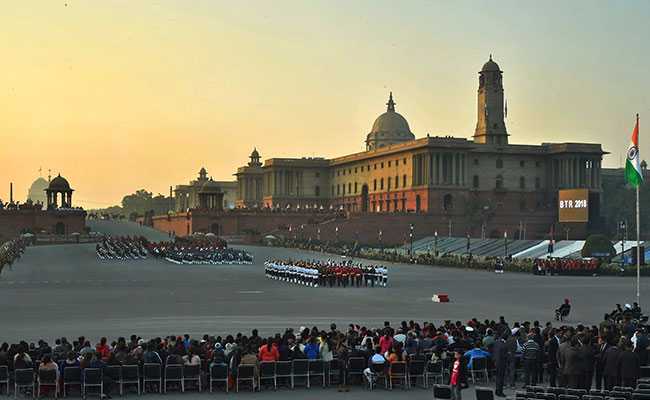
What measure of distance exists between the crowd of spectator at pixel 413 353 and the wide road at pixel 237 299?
284 inches

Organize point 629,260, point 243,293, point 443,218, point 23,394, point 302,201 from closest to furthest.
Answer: point 23,394 → point 243,293 → point 629,260 → point 443,218 → point 302,201

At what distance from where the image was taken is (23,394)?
20.3 m

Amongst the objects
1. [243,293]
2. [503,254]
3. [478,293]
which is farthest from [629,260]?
[243,293]

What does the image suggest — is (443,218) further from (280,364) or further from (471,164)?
(280,364)

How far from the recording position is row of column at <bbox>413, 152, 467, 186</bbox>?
5044 inches

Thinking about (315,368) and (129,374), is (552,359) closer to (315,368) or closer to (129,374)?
(315,368)

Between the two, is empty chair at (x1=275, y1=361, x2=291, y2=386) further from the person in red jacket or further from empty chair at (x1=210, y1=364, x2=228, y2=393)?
empty chair at (x1=210, y1=364, x2=228, y2=393)

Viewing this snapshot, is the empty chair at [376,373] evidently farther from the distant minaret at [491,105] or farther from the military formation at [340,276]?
the distant minaret at [491,105]

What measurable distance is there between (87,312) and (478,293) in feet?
65.9

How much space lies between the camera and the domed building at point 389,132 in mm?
176875

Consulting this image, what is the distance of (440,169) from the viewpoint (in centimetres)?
12875

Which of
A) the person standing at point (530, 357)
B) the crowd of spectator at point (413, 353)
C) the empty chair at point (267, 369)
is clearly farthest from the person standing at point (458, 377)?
the empty chair at point (267, 369)

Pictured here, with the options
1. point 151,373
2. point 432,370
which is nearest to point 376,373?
point 432,370

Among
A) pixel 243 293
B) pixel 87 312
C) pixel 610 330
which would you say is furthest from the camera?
pixel 243 293
